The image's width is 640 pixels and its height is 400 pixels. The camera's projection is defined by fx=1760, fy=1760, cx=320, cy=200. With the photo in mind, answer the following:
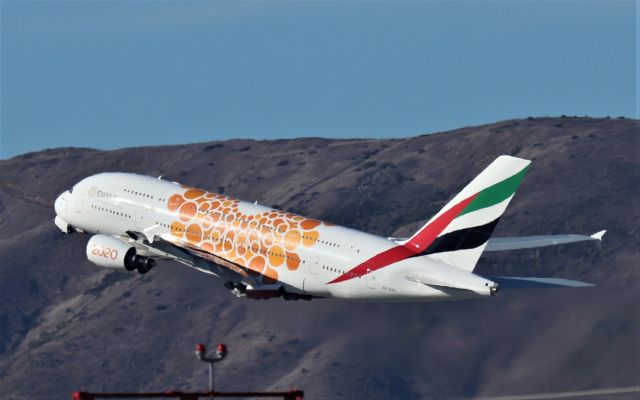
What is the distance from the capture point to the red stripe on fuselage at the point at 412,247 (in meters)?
102

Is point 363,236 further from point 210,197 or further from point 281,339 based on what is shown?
point 281,339

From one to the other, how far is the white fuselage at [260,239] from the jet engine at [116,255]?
1781 mm

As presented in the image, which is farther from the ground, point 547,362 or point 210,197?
point 210,197

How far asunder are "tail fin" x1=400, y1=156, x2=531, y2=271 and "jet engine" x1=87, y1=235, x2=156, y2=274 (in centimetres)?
2198

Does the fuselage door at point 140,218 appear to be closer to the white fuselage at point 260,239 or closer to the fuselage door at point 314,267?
the white fuselage at point 260,239

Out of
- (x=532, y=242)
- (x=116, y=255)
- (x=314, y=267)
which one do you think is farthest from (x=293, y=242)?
(x=532, y=242)

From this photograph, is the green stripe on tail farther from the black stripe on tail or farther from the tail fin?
the black stripe on tail

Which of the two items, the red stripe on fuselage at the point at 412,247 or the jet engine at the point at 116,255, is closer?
the red stripe on fuselage at the point at 412,247

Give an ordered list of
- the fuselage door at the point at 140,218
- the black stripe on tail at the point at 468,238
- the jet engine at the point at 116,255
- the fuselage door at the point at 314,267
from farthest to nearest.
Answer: the fuselage door at the point at 140,218 < the jet engine at the point at 116,255 < the fuselage door at the point at 314,267 < the black stripe on tail at the point at 468,238

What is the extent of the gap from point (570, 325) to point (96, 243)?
3509 cm

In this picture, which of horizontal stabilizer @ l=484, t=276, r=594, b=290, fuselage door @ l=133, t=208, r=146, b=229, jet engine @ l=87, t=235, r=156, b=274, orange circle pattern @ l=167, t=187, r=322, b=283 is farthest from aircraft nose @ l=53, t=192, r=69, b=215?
horizontal stabilizer @ l=484, t=276, r=594, b=290

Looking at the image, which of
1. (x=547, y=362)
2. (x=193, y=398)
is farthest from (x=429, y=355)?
(x=193, y=398)

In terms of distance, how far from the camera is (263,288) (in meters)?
110

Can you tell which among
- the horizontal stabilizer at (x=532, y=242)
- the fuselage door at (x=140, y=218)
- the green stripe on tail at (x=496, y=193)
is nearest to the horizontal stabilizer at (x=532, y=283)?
the green stripe on tail at (x=496, y=193)
